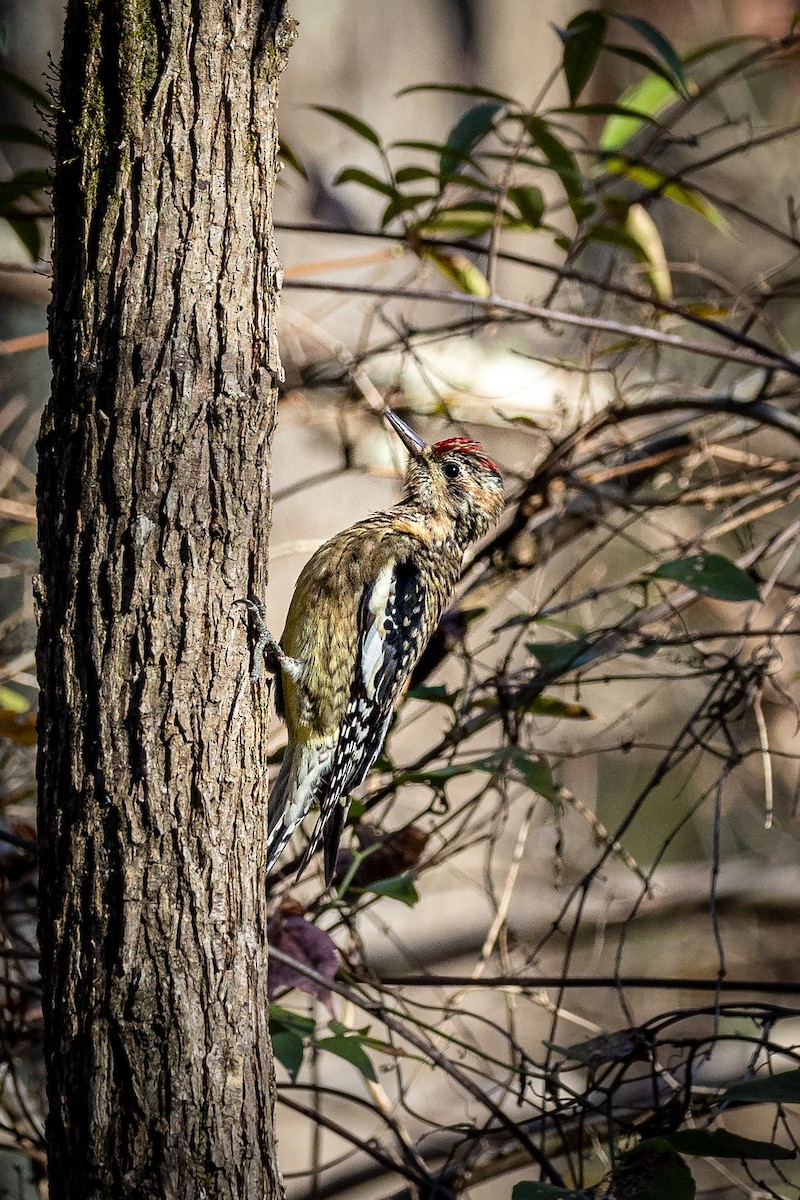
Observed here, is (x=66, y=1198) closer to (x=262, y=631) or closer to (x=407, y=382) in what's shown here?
(x=262, y=631)

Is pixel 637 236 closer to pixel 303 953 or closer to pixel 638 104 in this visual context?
pixel 638 104

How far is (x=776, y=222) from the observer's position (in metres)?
8.50

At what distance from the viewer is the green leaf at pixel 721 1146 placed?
1.65 m

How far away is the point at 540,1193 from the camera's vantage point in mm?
1733

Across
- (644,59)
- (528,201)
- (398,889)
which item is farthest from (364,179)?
(398,889)

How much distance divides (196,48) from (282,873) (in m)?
1.89

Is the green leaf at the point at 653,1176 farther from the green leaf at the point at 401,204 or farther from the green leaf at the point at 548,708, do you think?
the green leaf at the point at 401,204

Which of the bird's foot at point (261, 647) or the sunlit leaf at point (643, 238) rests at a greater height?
the sunlit leaf at point (643, 238)

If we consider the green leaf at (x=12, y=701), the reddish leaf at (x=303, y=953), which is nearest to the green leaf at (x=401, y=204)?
the reddish leaf at (x=303, y=953)

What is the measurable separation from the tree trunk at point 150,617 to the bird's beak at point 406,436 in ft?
4.34

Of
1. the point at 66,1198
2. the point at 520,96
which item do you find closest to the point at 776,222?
the point at 520,96

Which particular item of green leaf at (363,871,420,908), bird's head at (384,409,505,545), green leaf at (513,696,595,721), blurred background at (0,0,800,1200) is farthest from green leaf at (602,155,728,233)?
green leaf at (363,871,420,908)

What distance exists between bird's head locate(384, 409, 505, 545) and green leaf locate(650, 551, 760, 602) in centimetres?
77

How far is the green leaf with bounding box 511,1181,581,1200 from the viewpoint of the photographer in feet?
5.63
